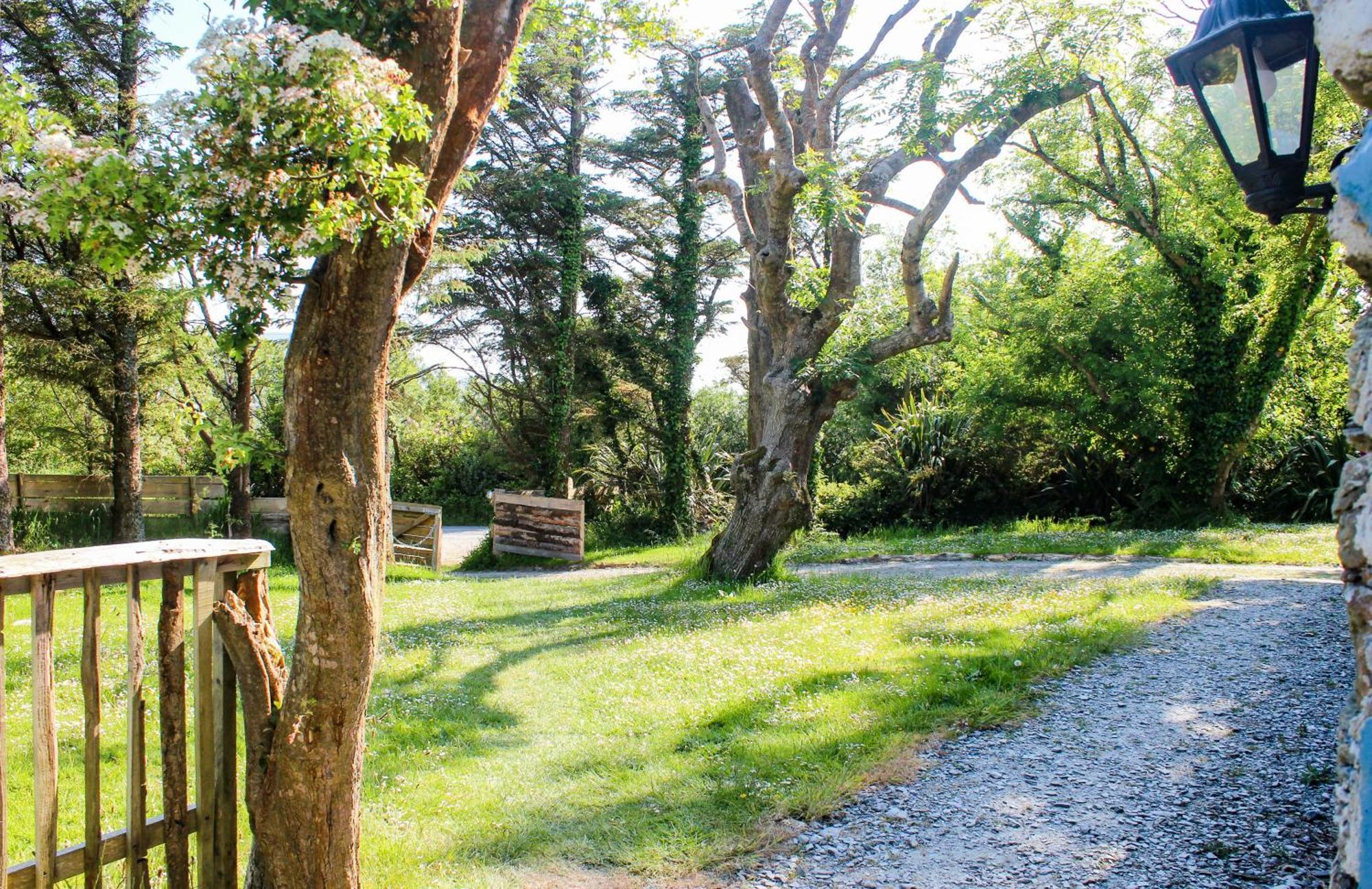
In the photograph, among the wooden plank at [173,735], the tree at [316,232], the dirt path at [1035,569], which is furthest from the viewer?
the dirt path at [1035,569]

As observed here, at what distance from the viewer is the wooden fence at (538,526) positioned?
16.1 meters

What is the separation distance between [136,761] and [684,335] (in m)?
17.0

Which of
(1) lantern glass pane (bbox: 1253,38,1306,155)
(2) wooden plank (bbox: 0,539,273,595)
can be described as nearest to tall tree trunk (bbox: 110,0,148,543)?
(2) wooden plank (bbox: 0,539,273,595)

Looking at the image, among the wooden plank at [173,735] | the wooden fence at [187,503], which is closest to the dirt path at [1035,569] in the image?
the wooden fence at [187,503]

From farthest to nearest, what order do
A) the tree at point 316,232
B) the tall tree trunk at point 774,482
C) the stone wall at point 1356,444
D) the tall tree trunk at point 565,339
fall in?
the tall tree trunk at point 565,339 → the tall tree trunk at point 774,482 → the tree at point 316,232 → the stone wall at point 1356,444

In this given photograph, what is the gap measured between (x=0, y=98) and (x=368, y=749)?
3533 mm

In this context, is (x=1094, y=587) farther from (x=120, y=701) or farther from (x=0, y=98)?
(x=0, y=98)

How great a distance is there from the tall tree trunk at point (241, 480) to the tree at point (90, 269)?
138 centimetres

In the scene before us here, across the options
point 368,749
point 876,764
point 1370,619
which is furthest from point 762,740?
point 1370,619

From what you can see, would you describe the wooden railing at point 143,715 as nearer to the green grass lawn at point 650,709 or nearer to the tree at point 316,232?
the tree at point 316,232

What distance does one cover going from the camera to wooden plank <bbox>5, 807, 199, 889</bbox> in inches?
97.4

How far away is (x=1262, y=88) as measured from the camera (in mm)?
2986

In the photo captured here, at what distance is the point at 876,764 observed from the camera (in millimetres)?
4250

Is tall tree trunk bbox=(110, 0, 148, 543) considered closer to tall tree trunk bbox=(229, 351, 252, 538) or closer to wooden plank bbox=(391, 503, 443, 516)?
tall tree trunk bbox=(229, 351, 252, 538)
